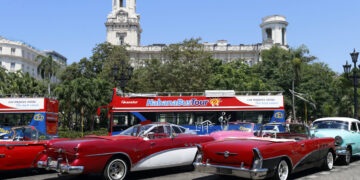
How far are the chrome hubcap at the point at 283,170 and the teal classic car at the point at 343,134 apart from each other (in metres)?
3.21

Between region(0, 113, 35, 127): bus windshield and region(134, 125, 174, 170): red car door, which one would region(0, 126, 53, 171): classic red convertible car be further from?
region(0, 113, 35, 127): bus windshield

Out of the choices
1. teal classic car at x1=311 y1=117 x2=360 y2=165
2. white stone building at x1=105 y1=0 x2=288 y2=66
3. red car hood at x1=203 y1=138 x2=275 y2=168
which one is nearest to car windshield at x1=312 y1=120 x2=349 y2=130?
teal classic car at x1=311 y1=117 x2=360 y2=165

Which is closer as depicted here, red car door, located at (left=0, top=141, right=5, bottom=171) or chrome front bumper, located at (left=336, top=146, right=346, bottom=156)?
red car door, located at (left=0, top=141, right=5, bottom=171)

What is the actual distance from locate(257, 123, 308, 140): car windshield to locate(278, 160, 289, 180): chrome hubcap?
1504 millimetres

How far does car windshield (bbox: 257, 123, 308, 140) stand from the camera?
986cm

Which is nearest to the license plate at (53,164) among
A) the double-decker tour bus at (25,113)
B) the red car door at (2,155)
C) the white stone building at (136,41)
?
the red car door at (2,155)

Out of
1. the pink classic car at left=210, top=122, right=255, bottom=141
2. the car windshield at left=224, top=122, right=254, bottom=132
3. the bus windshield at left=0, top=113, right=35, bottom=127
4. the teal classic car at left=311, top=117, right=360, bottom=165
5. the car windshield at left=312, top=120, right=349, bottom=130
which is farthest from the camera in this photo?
the bus windshield at left=0, top=113, right=35, bottom=127

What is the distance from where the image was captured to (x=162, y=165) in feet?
32.0

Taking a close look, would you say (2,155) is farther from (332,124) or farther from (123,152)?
(332,124)

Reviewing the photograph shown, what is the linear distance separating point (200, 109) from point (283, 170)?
11.8 meters

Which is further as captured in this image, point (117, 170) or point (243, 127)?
point (243, 127)

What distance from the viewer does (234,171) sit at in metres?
7.69

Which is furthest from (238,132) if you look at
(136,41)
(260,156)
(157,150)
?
(136,41)

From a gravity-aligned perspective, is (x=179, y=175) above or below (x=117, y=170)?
below
